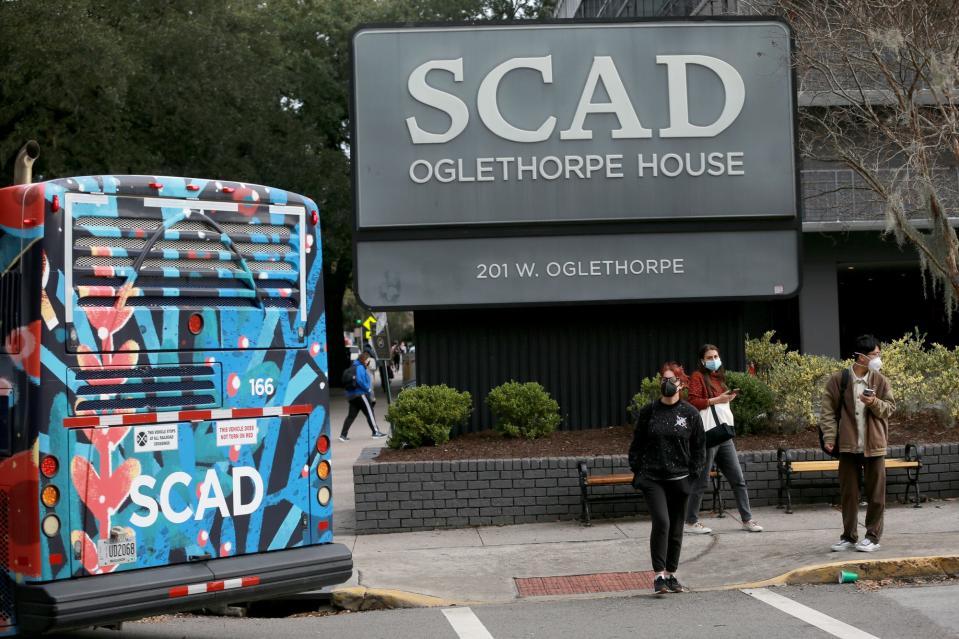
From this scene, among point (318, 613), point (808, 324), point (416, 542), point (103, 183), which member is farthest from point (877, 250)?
point (103, 183)

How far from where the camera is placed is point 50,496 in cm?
675

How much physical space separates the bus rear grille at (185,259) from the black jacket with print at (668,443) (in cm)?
299

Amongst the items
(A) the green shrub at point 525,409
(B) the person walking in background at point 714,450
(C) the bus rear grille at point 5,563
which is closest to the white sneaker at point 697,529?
(B) the person walking in background at point 714,450

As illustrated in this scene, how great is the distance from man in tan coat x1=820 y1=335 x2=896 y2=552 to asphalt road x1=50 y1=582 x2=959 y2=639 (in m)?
0.94

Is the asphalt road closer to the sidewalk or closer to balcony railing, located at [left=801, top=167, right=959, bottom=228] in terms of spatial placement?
the sidewalk

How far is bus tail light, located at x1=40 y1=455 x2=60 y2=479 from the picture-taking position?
6738mm

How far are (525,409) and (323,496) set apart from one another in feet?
16.6

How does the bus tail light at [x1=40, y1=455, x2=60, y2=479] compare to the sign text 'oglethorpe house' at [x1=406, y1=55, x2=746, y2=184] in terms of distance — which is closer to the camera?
the bus tail light at [x1=40, y1=455, x2=60, y2=479]

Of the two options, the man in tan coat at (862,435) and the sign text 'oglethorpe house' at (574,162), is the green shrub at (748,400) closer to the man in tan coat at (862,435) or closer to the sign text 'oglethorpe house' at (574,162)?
the sign text 'oglethorpe house' at (574,162)

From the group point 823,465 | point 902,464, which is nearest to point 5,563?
point 823,465

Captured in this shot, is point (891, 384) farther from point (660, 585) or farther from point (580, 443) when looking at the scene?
point (660, 585)

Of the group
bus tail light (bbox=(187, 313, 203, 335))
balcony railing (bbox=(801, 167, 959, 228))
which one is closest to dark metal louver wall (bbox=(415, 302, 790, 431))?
bus tail light (bbox=(187, 313, 203, 335))

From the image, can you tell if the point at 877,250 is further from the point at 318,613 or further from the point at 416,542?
the point at 318,613

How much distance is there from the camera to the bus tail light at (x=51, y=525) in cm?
671
